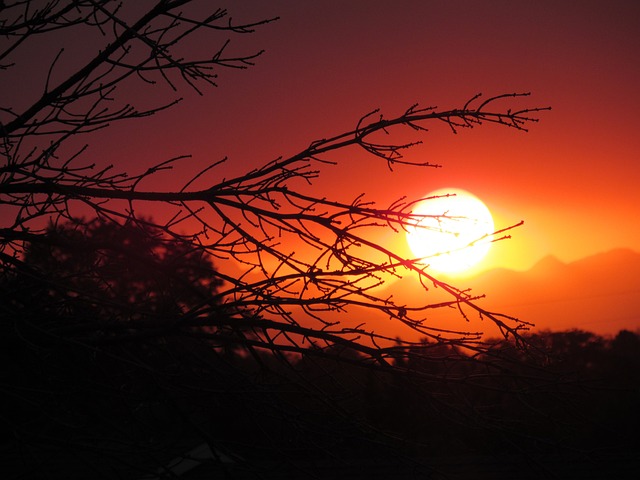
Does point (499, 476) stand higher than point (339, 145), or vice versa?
point (339, 145)

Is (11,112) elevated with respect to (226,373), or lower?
elevated

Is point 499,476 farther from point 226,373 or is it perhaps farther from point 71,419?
point 71,419

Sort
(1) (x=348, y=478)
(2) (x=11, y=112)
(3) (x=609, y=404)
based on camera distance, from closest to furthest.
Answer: (2) (x=11, y=112)
(1) (x=348, y=478)
(3) (x=609, y=404)

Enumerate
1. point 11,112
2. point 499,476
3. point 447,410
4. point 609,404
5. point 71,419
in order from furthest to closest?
point 609,404
point 499,476
point 11,112
point 71,419
point 447,410

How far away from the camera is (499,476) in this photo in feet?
27.2

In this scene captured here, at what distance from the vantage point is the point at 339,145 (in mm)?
4148

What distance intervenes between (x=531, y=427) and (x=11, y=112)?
4063mm

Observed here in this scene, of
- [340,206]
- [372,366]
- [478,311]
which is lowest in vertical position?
[372,366]

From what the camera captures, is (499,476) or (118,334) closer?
(118,334)

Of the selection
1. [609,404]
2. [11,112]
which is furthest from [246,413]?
[609,404]

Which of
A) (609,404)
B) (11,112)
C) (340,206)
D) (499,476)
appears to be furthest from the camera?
(609,404)

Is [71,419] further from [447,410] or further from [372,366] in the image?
[447,410]

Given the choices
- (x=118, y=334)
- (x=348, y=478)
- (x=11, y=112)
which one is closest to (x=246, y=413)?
(x=118, y=334)

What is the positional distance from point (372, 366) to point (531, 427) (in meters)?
0.96
